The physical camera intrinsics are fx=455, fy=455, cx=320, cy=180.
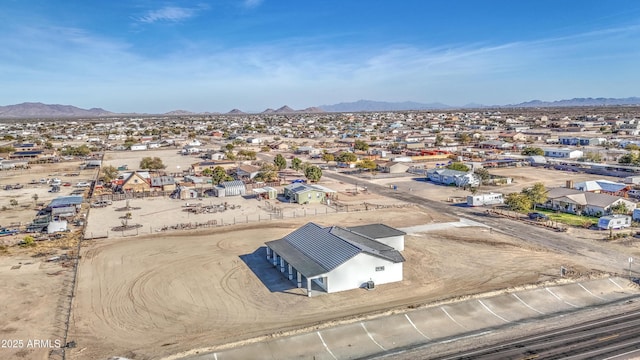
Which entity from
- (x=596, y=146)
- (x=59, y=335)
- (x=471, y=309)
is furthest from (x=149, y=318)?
(x=596, y=146)

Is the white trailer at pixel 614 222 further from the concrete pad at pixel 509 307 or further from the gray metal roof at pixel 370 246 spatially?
the gray metal roof at pixel 370 246

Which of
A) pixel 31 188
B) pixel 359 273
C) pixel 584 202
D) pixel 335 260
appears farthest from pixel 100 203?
pixel 584 202

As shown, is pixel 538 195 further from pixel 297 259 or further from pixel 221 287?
pixel 221 287

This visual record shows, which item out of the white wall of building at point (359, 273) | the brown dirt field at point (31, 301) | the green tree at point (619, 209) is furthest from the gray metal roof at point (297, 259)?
the green tree at point (619, 209)

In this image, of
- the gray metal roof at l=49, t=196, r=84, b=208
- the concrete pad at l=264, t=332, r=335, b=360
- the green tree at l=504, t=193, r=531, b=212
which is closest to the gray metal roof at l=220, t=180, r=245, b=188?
the gray metal roof at l=49, t=196, r=84, b=208

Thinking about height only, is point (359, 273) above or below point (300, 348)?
above

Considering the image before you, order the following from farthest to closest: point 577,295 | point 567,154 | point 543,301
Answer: point 567,154 < point 577,295 < point 543,301

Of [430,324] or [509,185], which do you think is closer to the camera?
[430,324]
